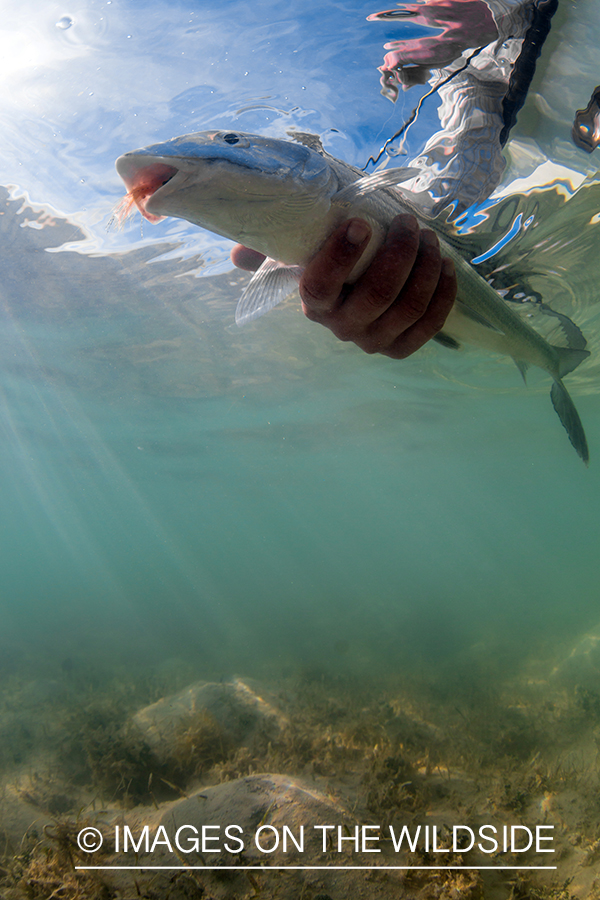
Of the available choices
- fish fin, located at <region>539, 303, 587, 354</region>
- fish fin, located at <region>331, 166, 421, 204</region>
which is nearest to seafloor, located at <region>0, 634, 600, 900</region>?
fish fin, located at <region>331, 166, 421, 204</region>

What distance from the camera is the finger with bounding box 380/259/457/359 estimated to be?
321 cm

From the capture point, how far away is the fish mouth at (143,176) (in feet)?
7.06

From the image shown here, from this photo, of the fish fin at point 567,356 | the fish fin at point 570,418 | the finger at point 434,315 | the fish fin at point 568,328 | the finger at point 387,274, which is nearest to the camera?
the finger at point 387,274

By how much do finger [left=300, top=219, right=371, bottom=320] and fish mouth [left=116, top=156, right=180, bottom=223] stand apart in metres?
0.95

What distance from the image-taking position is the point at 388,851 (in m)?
5.20

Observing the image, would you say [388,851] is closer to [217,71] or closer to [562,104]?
[562,104]

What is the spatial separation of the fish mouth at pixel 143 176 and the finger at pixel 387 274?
1.35 metres

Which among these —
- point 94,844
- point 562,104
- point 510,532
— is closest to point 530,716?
point 94,844

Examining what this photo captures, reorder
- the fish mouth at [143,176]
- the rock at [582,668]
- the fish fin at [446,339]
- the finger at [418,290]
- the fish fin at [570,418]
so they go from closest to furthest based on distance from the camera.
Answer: the fish mouth at [143,176], the finger at [418,290], the fish fin at [446,339], the fish fin at [570,418], the rock at [582,668]

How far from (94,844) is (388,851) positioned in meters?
3.62

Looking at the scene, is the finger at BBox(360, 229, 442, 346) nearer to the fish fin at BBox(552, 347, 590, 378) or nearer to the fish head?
the fish head

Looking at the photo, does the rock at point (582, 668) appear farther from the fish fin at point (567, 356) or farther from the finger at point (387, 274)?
the finger at point (387, 274)

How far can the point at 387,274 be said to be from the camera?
2932mm

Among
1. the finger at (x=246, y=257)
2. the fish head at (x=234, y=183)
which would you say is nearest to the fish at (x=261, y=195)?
the fish head at (x=234, y=183)
